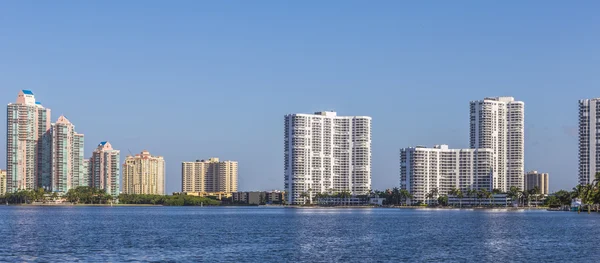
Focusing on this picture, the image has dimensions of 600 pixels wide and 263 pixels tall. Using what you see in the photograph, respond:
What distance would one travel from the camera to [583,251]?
266 feet

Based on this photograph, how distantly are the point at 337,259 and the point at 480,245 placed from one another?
74.0 ft

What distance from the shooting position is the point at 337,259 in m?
71.6

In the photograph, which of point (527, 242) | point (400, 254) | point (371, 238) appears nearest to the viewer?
point (400, 254)

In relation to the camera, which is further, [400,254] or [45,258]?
[400,254]

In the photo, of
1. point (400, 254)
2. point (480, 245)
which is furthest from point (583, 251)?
point (400, 254)

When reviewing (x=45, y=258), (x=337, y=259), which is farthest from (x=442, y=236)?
(x=45, y=258)

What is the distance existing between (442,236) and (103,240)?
124 ft

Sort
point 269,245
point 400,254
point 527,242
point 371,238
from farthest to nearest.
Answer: point 371,238 → point 527,242 → point 269,245 → point 400,254

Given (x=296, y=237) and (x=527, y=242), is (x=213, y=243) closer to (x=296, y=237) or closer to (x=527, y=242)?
(x=296, y=237)

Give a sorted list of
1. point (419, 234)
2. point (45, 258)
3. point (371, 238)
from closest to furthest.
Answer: point (45, 258)
point (371, 238)
point (419, 234)

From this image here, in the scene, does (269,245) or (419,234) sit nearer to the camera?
(269,245)

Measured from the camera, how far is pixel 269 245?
287 feet

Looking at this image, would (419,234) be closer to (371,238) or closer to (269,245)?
(371,238)

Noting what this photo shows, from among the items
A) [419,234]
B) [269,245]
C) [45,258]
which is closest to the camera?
[45,258]
